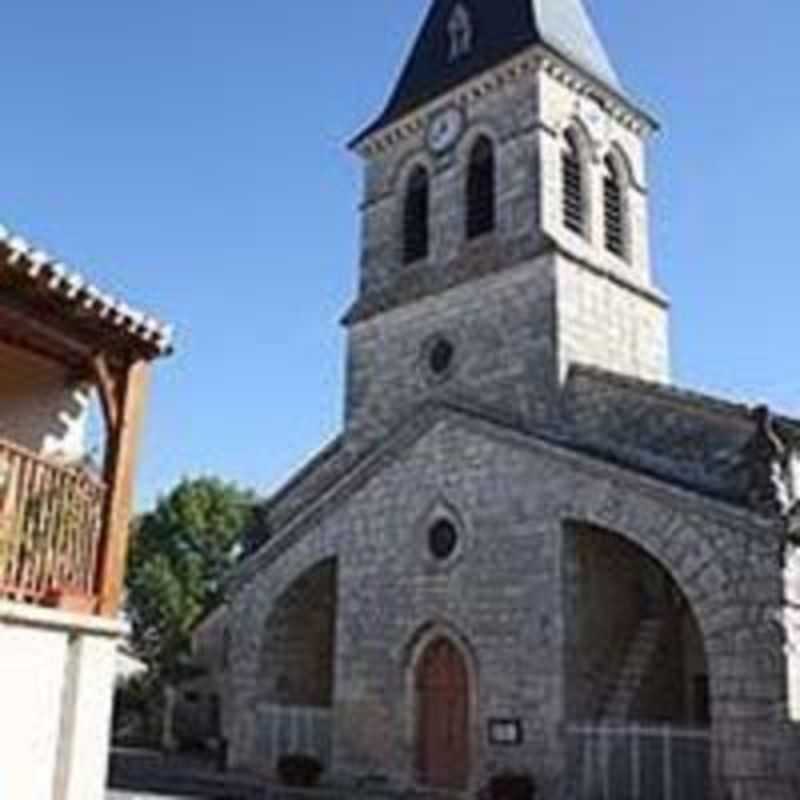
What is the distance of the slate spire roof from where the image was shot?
24.4 m

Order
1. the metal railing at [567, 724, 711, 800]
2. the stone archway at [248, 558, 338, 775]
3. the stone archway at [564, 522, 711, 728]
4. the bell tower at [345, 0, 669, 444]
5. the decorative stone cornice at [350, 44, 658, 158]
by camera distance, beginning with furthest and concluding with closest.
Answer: the decorative stone cornice at [350, 44, 658, 158] → the bell tower at [345, 0, 669, 444] → the stone archway at [248, 558, 338, 775] → the stone archway at [564, 522, 711, 728] → the metal railing at [567, 724, 711, 800]

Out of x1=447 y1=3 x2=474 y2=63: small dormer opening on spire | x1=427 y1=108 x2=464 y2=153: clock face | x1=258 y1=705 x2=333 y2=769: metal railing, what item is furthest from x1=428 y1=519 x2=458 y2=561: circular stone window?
x1=447 y1=3 x2=474 y2=63: small dormer opening on spire

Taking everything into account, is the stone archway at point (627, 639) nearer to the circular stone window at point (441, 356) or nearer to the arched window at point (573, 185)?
the circular stone window at point (441, 356)

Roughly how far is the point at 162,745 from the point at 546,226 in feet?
50.3

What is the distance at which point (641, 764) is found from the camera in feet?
53.7

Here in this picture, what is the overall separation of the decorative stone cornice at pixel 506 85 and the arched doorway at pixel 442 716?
11.7 meters

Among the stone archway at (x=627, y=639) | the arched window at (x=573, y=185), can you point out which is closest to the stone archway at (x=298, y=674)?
the stone archway at (x=627, y=639)

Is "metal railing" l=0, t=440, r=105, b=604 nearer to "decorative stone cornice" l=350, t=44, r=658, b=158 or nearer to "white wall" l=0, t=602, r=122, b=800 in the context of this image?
"white wall" l=0, t=602, r=122, b=800

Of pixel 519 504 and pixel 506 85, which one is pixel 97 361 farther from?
pixel 506 85

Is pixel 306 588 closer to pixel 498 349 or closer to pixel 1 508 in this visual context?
pixel 498 349

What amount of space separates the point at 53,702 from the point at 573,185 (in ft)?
58.1

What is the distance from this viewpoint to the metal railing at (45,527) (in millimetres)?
7965

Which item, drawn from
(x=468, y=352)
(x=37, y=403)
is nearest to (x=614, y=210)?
(x=468, y=352)

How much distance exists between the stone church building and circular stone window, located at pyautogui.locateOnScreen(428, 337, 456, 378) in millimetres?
167
